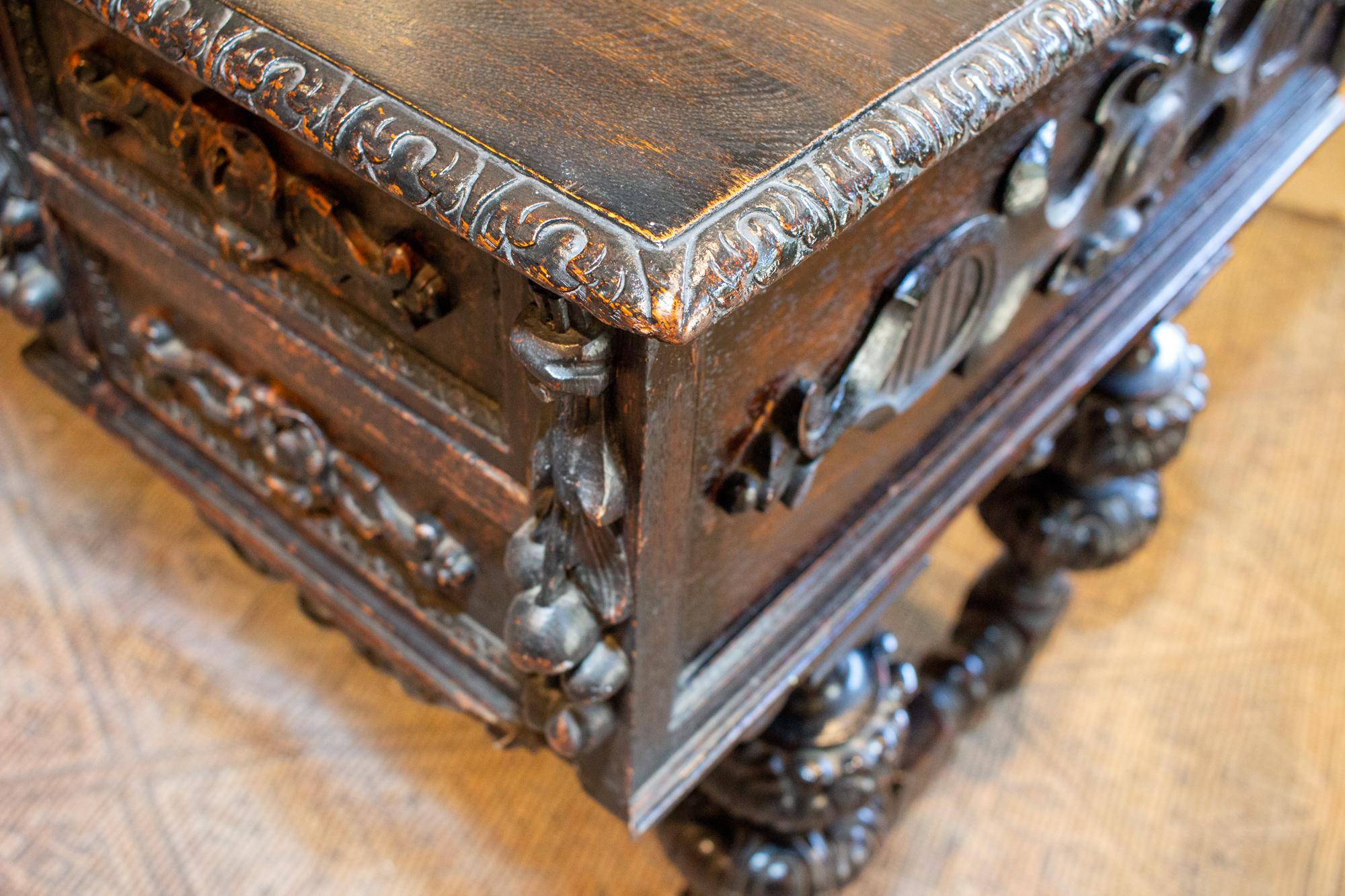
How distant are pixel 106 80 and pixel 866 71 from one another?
36 centimetres

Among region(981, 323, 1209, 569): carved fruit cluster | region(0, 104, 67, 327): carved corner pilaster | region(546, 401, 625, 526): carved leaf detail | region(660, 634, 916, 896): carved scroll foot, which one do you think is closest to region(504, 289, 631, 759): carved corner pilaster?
region(546, 401, 625, 526): carved leaf detail

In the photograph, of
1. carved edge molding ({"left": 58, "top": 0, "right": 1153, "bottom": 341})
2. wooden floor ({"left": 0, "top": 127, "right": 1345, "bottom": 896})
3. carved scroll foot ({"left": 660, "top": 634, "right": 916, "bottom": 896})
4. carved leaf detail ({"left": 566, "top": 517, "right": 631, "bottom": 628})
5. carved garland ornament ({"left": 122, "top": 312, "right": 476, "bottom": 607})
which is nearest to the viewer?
carved edge molding ({"left": 58, "top": 0, "right": 1153, "bottom": 341})

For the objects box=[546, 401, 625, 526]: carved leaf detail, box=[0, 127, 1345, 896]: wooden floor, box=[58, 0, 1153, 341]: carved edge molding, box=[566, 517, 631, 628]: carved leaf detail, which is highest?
box=[58, 0, 1153, 341]: carved edge molding

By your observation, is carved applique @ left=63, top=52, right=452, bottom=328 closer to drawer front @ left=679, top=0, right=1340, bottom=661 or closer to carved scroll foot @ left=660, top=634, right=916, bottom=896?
drawer front @ left=679, top=0, right=1340, bottom=661

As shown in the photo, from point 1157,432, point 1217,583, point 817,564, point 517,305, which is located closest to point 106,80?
point 517,305

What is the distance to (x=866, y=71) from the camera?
453mm

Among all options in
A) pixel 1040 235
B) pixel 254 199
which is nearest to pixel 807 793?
pixel 1040 235

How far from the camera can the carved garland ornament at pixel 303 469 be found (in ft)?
2.04

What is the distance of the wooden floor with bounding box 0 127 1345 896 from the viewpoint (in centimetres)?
92

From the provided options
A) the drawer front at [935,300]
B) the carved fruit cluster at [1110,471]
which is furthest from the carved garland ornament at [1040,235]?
the carved fruit cluster at [1110,471]

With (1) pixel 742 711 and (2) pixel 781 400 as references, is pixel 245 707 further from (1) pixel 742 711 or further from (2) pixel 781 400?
(2) pixel 781 400

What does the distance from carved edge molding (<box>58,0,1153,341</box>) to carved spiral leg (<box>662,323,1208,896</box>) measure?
1.37ft

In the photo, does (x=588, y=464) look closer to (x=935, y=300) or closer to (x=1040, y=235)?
(x=935, y=300)

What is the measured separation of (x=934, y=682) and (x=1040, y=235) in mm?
458
